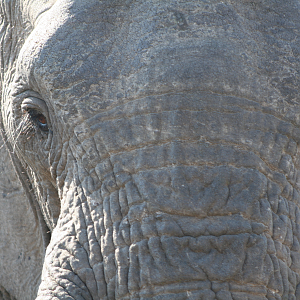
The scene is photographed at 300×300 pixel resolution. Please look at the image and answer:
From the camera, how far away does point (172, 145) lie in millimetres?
1997

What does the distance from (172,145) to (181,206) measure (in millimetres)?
222

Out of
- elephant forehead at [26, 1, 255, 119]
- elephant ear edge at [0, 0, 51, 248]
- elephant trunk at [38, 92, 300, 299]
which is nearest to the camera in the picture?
elephant trunk at [38, 92, 300, 299]

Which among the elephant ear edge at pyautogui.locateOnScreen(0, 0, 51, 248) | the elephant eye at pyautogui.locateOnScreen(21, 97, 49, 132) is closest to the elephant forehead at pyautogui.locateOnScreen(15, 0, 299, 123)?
the elephant eye at pyautogui.locateOnScreen(21, 97, 49, 132)

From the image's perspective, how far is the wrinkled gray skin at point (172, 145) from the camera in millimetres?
1902

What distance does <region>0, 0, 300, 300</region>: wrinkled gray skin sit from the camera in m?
1.90

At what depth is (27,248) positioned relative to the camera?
3191mm

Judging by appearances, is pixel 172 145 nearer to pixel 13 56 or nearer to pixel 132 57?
pixel 132 57

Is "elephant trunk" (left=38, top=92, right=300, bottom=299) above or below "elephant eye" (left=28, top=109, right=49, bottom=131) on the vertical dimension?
below

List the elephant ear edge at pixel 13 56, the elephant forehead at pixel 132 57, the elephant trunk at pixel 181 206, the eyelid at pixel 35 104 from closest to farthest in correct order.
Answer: the elephant trunk at pixel 181 206
the elephant forehead at pixel 132 57
the eyelid at pixel 35 104
the elephant ear edge at pixel 13 56

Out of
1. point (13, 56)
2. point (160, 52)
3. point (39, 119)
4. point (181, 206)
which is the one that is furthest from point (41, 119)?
point (181, 206)

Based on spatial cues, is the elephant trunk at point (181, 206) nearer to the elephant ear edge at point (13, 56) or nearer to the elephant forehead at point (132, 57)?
the elephant forehead at point (132, 57)

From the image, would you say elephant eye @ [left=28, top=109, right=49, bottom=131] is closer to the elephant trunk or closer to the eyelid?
the eyelid

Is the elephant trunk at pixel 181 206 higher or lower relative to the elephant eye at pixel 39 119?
lower

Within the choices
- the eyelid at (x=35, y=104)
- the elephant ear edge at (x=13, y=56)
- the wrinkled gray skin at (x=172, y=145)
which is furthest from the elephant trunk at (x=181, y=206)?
the elephant ear edge at (x=13, y=56)
